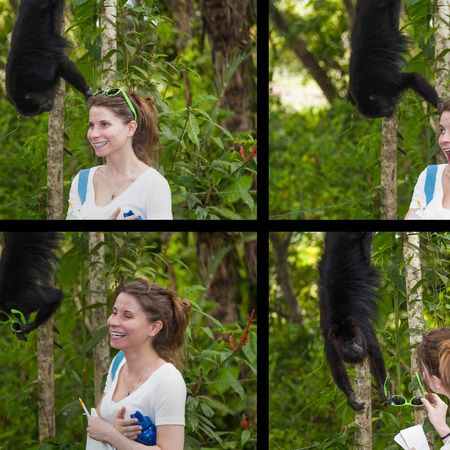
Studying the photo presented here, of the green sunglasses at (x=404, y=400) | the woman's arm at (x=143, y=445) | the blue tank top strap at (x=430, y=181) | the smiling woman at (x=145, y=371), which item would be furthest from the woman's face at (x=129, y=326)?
the blue tank top strap at (x=430, y=181)

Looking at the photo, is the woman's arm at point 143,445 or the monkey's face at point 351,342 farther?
the monkey's face at point 351,342

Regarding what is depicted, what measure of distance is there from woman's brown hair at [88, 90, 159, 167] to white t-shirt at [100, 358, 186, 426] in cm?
45

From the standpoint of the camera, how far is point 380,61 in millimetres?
1347

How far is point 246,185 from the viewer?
5.31 ft

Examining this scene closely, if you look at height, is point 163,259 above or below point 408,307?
above

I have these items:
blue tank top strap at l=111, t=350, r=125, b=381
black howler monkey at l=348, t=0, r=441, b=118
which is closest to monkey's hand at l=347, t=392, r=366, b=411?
blue tank top strap at l=111, t=350, r=125, b=381

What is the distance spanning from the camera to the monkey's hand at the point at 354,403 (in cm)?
134

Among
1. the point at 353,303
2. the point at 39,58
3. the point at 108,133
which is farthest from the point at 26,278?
the point at 353,303

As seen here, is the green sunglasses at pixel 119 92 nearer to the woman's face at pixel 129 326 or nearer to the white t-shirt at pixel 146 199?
the white t-shirt at pixel 146 199

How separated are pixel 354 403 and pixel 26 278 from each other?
0.77 meters

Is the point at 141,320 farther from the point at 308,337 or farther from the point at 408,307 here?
the point at 308,337

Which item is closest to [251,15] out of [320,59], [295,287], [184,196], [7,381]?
[320,59]

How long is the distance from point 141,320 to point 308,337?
1086 mm

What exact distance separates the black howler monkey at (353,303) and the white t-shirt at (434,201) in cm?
13
